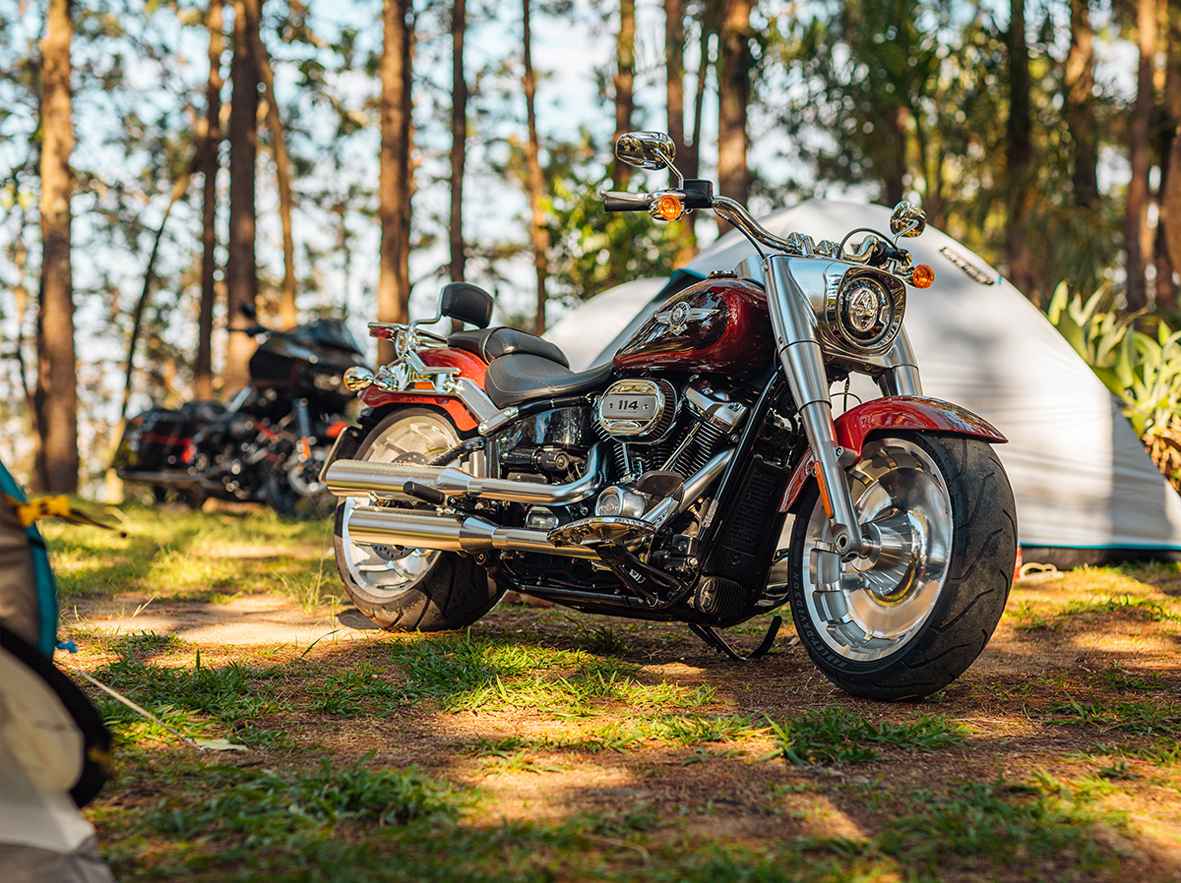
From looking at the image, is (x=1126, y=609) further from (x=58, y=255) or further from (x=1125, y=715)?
(x=58, y=255)

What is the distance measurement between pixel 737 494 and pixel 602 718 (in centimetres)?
80

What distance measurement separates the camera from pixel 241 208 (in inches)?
520

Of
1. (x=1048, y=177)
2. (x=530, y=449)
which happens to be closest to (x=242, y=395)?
(x=530, y=449)

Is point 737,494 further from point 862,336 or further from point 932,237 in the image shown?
point 932,237

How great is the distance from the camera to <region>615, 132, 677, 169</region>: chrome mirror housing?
3096 millimetres

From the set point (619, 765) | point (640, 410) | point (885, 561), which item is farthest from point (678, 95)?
point (619, 765)

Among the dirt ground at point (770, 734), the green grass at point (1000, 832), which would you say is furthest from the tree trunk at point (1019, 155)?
the green grass at point (1000, 832)

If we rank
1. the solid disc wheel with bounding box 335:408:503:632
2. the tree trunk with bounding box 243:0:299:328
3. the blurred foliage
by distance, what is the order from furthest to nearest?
the tree trunk with bounding box 243:0:299:328 < the blurred foliage < the solid disc wheel with bounding box 335:408:503:632

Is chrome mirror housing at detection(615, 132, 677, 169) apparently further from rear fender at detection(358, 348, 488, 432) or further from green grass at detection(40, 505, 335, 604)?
green grass at detection(40, 505, 335, 604)

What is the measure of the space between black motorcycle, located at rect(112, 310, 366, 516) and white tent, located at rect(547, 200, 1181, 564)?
11.2 ft

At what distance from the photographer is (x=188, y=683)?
3.10 metres

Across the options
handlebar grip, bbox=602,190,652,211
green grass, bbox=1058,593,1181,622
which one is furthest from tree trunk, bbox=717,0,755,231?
handlebar grip, bbox=602,190,652,211

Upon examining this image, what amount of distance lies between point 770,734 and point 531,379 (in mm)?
1687

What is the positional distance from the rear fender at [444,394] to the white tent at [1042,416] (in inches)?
77.6
